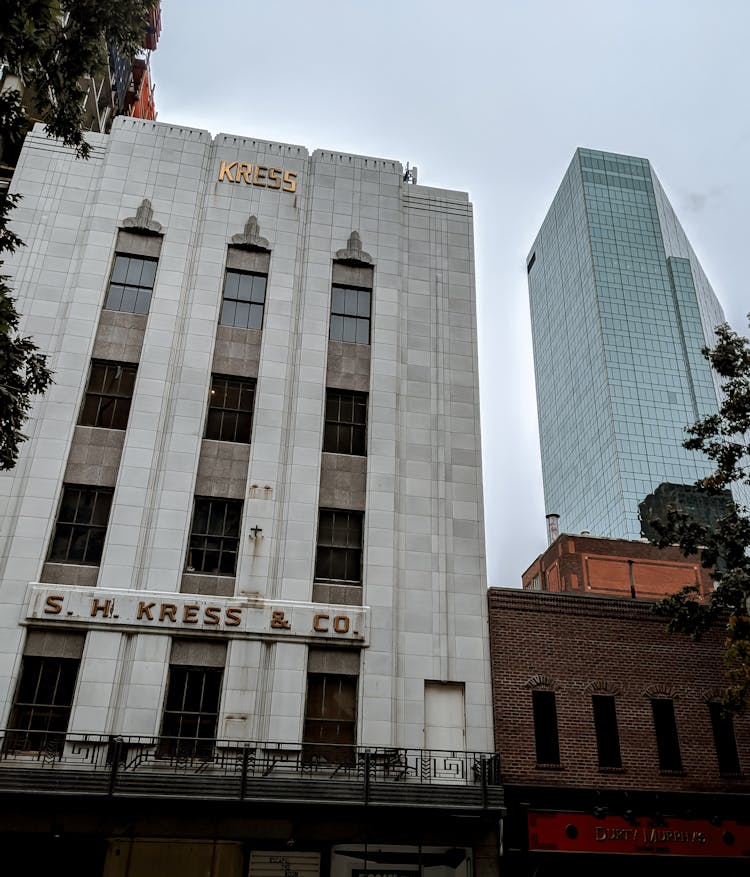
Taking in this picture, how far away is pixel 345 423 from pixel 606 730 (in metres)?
11.8

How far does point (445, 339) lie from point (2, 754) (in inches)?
694

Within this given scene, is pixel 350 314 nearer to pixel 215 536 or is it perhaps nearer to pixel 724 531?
pixel 215 536

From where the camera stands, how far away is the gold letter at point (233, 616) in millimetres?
19734

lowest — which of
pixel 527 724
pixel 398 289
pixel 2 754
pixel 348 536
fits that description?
pixel 2 754

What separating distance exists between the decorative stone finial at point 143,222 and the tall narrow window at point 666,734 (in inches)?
851

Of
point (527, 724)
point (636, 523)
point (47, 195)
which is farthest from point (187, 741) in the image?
point (636, 523)

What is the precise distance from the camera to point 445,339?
25312 mm

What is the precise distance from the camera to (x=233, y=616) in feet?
65.0

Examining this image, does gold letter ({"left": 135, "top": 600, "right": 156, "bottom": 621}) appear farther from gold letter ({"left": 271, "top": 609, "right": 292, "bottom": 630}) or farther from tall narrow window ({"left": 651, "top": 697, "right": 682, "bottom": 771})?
tall narrow window ({"left": 651, "top": 697, "right": 682, "bottom": 771})

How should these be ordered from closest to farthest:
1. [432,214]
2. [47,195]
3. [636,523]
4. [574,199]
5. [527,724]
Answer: [527,724], [47,195], [432,214], [636,523], [574,199]

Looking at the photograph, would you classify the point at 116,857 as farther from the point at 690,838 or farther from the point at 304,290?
the point at 304,290

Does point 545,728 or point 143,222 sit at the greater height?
point 143,222

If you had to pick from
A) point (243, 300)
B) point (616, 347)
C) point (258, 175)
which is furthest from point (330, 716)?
point (616, 347)

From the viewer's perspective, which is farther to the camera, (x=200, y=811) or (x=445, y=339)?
(x=445, y=339)
